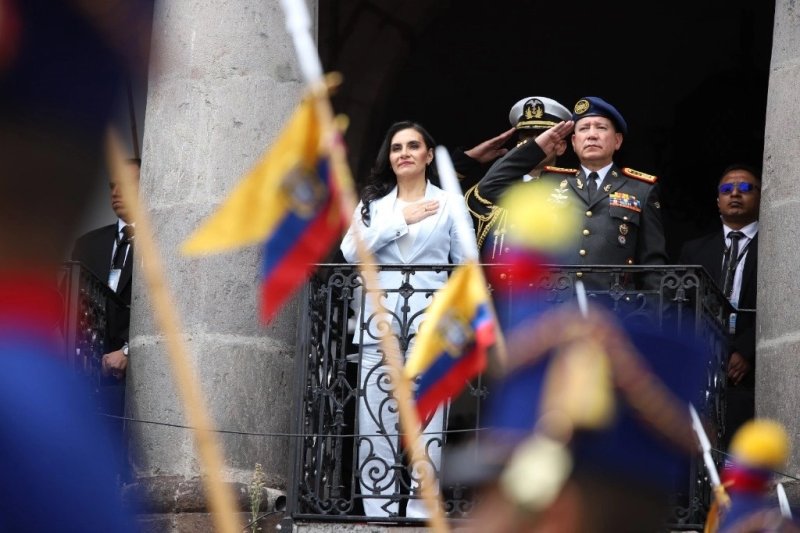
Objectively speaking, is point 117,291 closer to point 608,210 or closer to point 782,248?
point 608,210

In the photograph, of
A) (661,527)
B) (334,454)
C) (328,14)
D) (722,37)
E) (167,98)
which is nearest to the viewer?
(661,527)

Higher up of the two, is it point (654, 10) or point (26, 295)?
point (654, 10)

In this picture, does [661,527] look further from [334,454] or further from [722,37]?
[722,37]

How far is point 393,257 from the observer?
10.7m

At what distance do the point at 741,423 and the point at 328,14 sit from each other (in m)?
5.13

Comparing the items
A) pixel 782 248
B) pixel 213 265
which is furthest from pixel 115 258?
pixel 782 248

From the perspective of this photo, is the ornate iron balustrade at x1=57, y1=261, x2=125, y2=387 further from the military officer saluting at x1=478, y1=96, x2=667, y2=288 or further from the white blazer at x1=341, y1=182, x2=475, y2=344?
the military officer saluting at x1=478, y1=96, x2=667, y2=288

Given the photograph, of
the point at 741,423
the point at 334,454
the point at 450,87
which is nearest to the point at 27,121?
the point at 334,454

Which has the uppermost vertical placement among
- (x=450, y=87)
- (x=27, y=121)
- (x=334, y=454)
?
(x=450, y=87)

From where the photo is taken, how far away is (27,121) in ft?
13.9

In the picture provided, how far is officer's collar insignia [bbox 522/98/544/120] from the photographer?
1123cm

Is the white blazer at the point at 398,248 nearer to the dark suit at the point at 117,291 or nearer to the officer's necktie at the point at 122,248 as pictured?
the dark suit at the point at 117,291

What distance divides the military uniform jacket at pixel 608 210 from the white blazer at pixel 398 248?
11.4 inches

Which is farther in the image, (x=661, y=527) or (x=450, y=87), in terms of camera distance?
(x=450, y=87)
